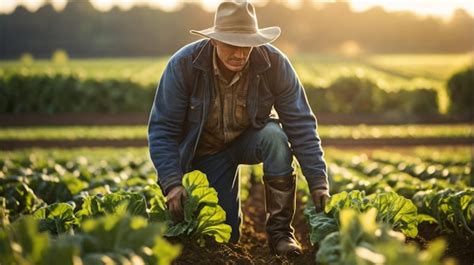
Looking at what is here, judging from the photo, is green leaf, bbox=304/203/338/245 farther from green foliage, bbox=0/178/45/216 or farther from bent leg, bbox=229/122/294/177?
green foliage, bbox=0/178/45/216

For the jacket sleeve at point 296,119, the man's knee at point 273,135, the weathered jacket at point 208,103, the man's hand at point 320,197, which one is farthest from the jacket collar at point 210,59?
the man's hand at point 320,197

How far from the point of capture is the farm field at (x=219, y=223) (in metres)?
2.52

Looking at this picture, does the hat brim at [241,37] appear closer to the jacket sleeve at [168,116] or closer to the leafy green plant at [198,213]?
the jacket sleeve at [168,116]

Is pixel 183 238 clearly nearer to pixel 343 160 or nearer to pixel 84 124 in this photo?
pixel 343 160

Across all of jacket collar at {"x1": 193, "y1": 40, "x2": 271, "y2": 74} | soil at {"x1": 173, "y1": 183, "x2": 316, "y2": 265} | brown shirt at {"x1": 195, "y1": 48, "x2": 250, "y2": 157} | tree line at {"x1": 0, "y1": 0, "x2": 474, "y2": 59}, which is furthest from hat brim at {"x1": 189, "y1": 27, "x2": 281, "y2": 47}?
Result: tree line at {"x1": 0, "y1": 0, "x2": 474, "y2": 59}

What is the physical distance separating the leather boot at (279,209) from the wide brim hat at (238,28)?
2.96 feet

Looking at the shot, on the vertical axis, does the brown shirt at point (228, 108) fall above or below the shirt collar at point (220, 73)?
below

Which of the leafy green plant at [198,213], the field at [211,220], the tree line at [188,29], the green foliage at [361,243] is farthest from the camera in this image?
the tree line at [188,29]

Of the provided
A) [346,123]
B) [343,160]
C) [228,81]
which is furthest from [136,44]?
[228,81]

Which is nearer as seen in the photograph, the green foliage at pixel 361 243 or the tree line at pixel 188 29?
the green foliage at pixel 361 243

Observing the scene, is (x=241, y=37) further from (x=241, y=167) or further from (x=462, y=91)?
(x=462, y=91)

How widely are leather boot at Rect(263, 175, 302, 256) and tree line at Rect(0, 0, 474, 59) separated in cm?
6383

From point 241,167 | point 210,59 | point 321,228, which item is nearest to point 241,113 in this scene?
point 210,59

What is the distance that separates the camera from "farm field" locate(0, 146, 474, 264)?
8.27 ft
